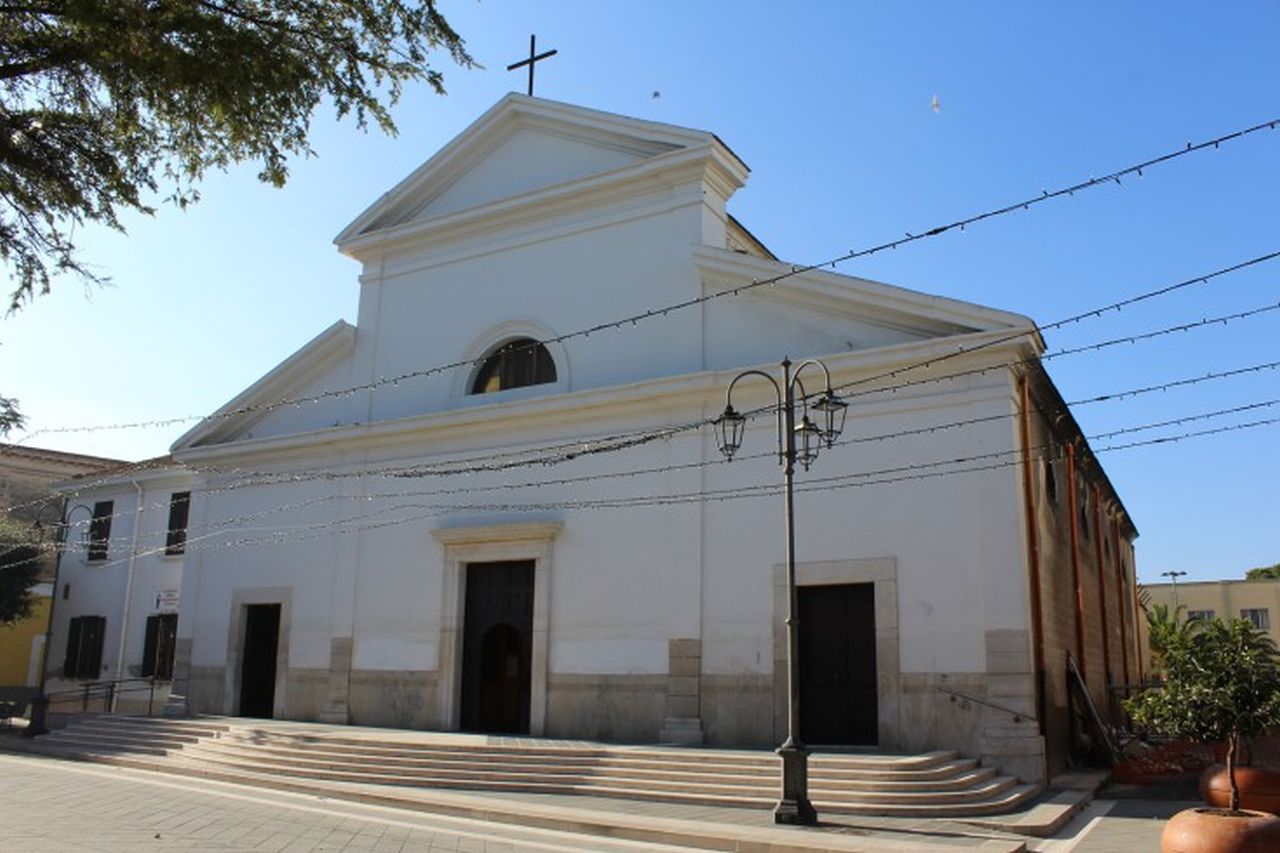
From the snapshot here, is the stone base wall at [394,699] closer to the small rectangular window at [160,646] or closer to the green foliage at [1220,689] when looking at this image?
the small rectangular window at [160,646]

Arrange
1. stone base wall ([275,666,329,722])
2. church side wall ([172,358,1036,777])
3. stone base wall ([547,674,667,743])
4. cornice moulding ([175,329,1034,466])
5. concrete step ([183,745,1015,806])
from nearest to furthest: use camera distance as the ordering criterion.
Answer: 1. concrete step ([183,745,1015,806])
2. church side wall ([172,358,1036,777])
3. cornice moulding ([175,329,1034,466])
4. stone base wall ([547,674,667,743])
5. stone base wall ([275,666,329,722])

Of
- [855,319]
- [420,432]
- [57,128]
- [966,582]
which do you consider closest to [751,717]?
[966,582]

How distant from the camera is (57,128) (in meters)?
8.57

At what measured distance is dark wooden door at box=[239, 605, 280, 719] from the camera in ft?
74.5

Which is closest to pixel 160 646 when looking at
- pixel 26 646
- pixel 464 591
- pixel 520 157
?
pixel 26 646

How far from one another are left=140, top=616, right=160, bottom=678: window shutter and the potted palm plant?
2492cm

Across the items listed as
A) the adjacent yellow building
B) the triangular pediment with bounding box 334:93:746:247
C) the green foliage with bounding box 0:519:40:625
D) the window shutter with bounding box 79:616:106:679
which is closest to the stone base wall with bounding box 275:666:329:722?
the triangular pediment with bounding box 334:93:746:247

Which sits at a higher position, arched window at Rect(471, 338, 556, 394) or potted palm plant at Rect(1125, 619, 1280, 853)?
arched window at Rect(471, 338, 556, 394)

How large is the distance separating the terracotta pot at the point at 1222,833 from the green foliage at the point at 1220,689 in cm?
54

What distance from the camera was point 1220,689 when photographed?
10148 millimetres

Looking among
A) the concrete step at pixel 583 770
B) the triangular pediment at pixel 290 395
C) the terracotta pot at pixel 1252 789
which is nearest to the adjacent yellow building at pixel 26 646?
the triangular pediment at pixel 290 395

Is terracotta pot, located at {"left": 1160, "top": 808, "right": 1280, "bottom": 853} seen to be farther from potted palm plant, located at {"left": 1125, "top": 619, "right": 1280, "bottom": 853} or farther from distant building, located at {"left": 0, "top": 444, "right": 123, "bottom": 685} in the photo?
distant building, located at {"left": 0, "top": 444, "right": 123, "bottom": 685}

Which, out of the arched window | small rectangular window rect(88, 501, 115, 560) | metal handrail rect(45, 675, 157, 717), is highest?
the arched window

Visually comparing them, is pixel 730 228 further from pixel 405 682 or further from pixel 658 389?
pixel 405 682
